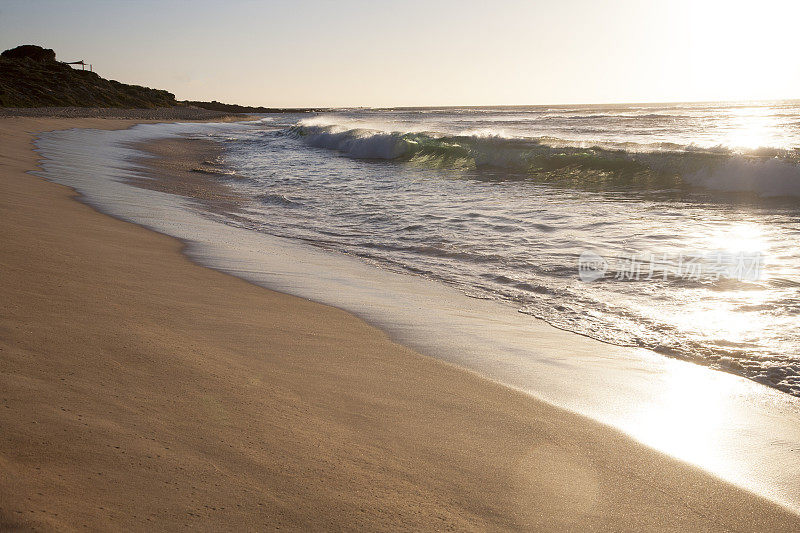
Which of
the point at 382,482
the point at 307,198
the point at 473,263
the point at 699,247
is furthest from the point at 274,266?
the point at 307,198

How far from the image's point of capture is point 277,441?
196 centimetres

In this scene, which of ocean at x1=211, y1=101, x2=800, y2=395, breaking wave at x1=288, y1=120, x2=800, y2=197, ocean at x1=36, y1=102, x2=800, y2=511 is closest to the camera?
ocean at x1=36, y1=102, x2=800, y2=511

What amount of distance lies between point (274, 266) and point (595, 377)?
9.64 ft

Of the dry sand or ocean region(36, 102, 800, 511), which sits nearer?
the dry sand

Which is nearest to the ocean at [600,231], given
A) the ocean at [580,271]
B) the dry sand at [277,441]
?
the ocean at [580,271]

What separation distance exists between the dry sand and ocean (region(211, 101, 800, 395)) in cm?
145

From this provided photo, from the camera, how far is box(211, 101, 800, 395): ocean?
389 cm

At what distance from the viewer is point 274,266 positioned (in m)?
5.03

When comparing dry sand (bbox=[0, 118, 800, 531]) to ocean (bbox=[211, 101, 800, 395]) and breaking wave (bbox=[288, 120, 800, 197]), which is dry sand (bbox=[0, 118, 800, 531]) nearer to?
ocean (bbox=[211, 101, 800, 395])

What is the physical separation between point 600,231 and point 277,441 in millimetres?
5837

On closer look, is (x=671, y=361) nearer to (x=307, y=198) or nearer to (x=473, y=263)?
(x=473, y=263)

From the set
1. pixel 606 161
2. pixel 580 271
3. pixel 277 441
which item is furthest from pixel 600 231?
pixel 606 161

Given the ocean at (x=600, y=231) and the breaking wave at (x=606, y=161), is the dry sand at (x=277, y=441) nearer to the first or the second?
the ocean at (x=600, y=231)

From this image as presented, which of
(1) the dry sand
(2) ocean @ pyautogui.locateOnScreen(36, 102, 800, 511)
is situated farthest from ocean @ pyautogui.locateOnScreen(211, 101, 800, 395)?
(1) the dry sand
